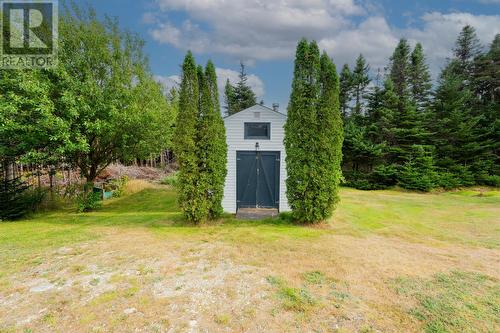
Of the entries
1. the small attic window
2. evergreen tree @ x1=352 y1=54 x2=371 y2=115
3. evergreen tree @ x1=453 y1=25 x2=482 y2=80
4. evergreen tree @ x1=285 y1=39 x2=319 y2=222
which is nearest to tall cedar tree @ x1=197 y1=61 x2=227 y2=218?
the small attic window

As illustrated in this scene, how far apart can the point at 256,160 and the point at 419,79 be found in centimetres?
2131

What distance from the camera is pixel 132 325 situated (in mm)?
2820

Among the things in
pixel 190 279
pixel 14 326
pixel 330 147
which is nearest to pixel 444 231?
pixel 330 147

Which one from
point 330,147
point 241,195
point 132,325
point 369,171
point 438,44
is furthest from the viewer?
point 438,44

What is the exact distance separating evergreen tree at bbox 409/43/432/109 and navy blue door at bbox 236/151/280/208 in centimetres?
1912

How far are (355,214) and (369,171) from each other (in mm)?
13239

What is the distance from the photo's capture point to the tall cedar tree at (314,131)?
22.6 ft

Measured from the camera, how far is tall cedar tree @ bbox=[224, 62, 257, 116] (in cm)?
3422

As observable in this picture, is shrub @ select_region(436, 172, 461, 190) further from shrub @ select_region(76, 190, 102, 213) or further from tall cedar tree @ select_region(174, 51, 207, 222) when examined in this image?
shrub @ select_region(76, 190, 102, 213)

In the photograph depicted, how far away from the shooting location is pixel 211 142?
7.00m

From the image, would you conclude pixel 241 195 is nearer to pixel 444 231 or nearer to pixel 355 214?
pixel 355 214

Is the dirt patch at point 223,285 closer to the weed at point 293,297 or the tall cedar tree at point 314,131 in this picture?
the weed at point 293,297

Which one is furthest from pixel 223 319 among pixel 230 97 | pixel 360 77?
pixel 230 97

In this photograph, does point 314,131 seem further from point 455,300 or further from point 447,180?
point 447,180
